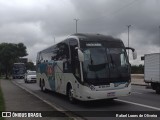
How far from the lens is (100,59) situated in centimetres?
1658

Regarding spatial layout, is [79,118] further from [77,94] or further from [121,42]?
[121,42]

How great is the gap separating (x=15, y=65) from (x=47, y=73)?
51.2 meters

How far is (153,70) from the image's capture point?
24469 millimetres

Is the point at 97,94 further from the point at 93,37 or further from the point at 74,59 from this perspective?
the point at 93,37

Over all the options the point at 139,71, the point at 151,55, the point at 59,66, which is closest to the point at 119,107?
the point at 59,66

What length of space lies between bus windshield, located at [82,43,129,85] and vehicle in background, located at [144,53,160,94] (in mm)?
7414

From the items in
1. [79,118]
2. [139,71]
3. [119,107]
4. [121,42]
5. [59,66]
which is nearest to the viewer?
[79,118]

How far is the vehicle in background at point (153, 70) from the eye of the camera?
943 inches

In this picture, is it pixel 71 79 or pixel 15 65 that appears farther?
pixel 15 65

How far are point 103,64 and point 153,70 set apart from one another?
347 inches

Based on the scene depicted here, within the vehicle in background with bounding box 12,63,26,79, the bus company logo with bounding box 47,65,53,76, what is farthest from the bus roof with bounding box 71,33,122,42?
the vehicle in background with bounding box 12,63,26,79

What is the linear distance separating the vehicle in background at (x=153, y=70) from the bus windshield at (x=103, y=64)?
24.3 feet

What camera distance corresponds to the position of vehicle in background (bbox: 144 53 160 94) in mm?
23958

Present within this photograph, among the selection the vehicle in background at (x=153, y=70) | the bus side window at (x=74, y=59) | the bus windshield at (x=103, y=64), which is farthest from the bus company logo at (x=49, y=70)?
the bus windshield at (x=103, y=64)
